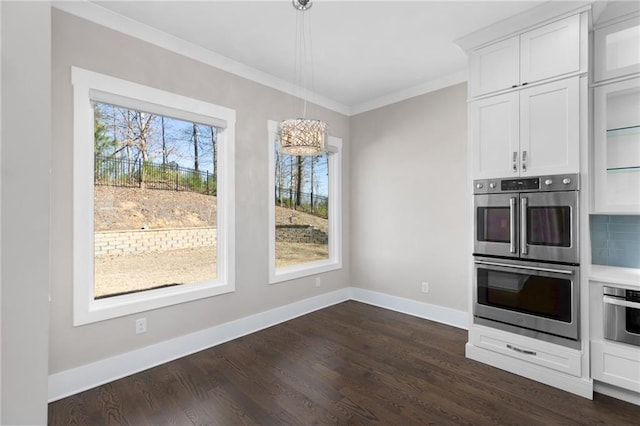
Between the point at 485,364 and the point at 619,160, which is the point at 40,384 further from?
the point at 619,160

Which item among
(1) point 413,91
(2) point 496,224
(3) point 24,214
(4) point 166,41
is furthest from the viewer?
(1) point 413,91

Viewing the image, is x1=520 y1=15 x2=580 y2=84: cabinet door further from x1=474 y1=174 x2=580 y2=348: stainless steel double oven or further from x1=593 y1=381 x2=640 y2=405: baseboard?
x1=593 y1=381 x2=640 y2=405: baseboard

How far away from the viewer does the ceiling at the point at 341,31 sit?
7.73 ft

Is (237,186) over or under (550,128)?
under

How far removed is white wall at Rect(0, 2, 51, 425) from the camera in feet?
1.45

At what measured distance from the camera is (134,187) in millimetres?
2664

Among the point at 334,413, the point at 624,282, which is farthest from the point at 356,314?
the point at 624,282

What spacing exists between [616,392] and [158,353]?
3.55 m

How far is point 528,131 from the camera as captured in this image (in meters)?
2.44

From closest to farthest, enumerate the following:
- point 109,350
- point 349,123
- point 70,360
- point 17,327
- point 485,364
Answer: point 17,327 < point 70,360 < point 109,350 < point 485,364 < point 349,123

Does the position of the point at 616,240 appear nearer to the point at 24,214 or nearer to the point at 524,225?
the point at 524,225

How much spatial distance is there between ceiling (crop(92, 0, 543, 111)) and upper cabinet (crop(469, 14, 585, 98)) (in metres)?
0.22

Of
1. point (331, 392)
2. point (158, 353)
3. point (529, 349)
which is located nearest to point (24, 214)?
point (331, 392)

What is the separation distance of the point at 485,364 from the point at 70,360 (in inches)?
129
